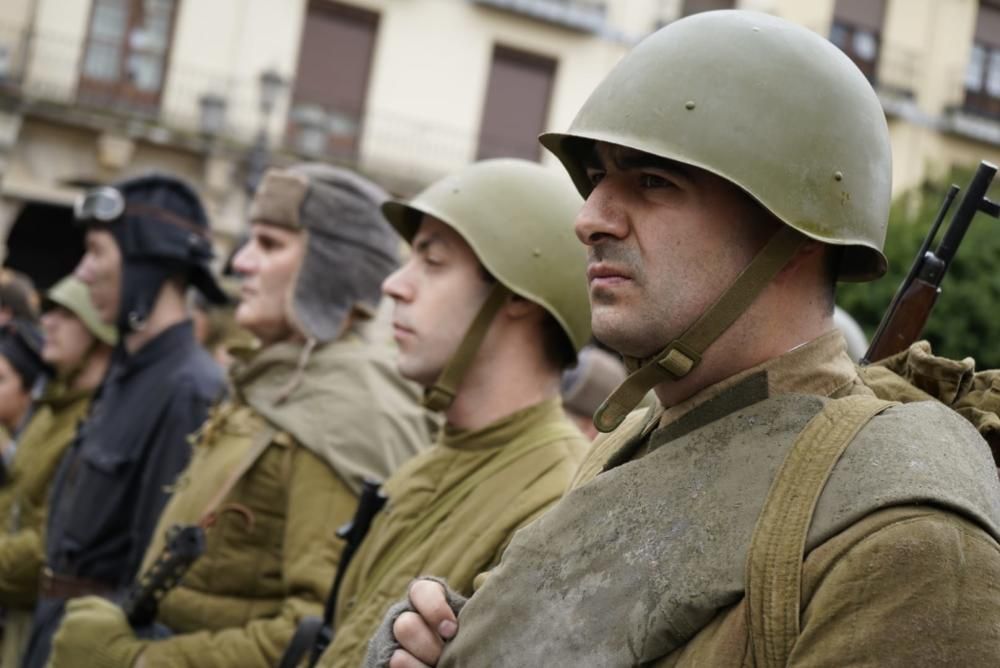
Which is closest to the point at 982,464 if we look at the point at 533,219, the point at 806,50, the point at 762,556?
the point at 762,556

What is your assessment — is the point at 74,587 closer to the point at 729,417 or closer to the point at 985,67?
the point at 729,417

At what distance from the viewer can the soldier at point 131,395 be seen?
4.70 meters

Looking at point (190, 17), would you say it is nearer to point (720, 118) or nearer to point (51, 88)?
point (51, 88)

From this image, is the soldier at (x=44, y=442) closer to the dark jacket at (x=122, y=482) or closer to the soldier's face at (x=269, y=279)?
the dark jacket at (x=122, y=482)

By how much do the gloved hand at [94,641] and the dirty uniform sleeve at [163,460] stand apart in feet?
1.88

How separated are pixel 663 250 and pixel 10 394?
6.40 meters

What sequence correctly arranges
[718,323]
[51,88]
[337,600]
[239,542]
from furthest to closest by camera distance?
[51,88] < [239,542] < [337,600] < [718,323]

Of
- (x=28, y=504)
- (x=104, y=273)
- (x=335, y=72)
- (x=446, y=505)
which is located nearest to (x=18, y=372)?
(x=28, y=504)

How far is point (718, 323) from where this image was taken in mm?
2061

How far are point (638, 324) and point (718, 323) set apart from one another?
0.13 m

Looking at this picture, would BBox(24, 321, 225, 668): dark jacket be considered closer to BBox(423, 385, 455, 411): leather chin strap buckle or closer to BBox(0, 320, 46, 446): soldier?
BBox(423, 385, 455, 411): leather chin strap buckle

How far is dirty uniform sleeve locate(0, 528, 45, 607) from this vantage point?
5453 millimetres

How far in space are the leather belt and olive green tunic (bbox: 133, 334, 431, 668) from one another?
0.68 metres

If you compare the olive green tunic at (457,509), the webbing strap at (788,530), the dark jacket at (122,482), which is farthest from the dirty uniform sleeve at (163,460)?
the webbing strap at (788,530)
